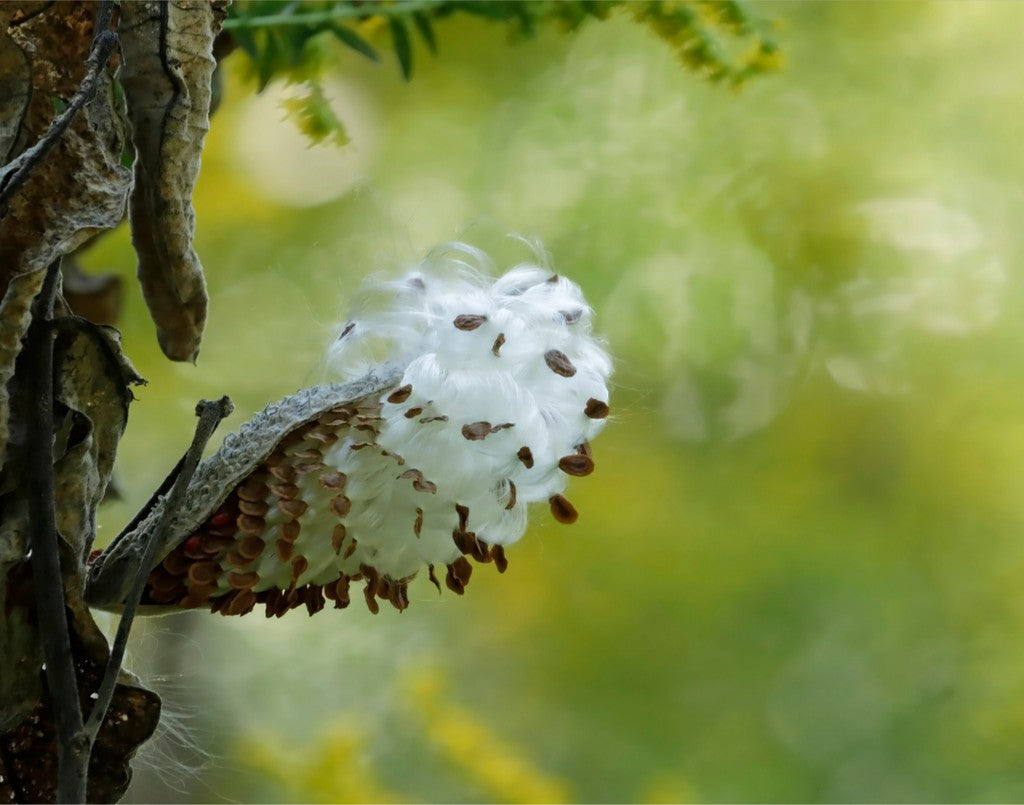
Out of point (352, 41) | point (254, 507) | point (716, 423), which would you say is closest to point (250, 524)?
point (254, 507)

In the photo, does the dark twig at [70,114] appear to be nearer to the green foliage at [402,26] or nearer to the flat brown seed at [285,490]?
the flat brown seed at [285,490]

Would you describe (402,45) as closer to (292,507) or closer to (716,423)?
(292,507)

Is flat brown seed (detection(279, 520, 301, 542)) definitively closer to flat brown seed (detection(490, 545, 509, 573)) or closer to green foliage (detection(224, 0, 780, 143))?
flat brown seed (detection(490, 545, 509, 573))

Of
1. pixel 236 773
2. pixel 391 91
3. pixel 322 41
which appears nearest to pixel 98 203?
pixel 322 41

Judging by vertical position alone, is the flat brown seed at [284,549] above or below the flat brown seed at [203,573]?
above

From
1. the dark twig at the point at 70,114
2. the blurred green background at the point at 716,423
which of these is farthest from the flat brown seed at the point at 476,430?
the blurred green background at the point at 716,423

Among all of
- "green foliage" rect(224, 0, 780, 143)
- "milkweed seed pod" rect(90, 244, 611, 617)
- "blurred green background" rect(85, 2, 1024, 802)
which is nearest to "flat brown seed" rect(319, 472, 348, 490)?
"milkweed seed pod" rect(90, 244, 611, 617)
